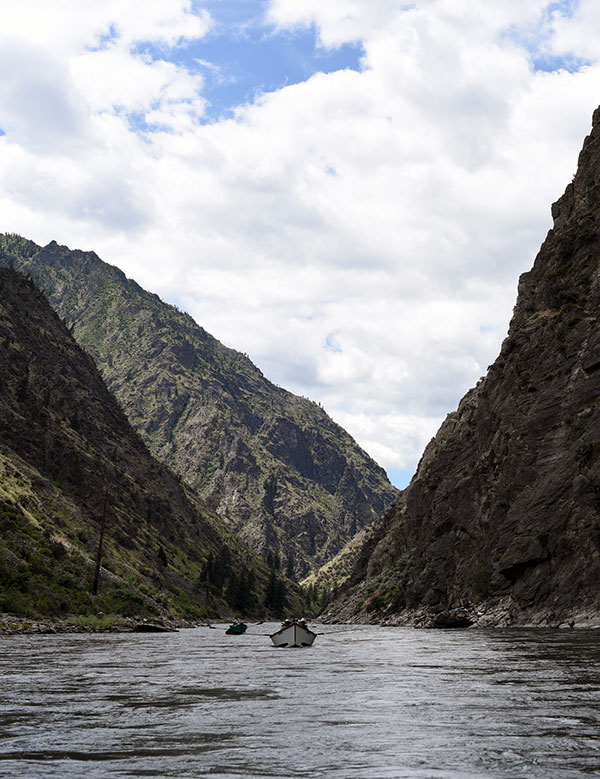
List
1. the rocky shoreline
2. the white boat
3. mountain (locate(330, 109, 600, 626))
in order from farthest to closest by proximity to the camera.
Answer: mountain (locate(330, 109, 600, 626)) → the white boat → the rocky shoreline

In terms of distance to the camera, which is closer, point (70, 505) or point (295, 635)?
point (295, 635)

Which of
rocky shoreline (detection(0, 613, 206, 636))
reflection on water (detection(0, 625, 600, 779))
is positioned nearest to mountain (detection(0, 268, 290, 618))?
rocky shoreline (detection(0, 613, 206, 636))

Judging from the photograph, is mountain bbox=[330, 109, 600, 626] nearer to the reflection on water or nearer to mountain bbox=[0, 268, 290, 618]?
the reflection on water

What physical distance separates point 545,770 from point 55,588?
242 ft

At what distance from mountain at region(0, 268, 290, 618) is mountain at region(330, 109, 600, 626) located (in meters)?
43.9

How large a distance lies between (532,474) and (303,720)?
7644 cm

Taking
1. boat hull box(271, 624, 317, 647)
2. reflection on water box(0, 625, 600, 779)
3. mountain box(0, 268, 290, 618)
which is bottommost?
boat hull box(271, 624, 317, 647)

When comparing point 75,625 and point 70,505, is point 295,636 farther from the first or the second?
point 70,505

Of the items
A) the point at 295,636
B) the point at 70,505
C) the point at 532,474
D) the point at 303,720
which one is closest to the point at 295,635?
the point at 295,636

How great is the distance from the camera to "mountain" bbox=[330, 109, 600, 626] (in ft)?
250

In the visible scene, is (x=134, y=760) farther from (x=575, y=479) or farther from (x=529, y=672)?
(x=575, y=479)

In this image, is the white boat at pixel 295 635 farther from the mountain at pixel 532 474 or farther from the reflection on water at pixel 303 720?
the reflection on water at pixel 303 720

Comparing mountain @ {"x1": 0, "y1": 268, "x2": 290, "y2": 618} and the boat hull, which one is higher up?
mountain @ {"x1": 0, "y1": 268, "x2": 290, "y2": 618}

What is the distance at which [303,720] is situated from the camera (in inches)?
735
